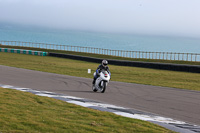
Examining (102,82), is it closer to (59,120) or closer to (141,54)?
(59,120)

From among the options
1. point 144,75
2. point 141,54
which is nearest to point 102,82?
point 144,75

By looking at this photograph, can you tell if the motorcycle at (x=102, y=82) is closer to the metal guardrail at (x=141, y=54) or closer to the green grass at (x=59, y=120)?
the green grass at (x=59, y=120)

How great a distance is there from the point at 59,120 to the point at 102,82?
671cm

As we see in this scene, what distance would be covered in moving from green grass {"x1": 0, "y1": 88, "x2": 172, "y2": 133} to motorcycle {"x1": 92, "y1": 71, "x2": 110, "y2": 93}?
3928 mm

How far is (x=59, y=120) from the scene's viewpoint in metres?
7.42

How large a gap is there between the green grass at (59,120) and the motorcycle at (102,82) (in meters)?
3.93

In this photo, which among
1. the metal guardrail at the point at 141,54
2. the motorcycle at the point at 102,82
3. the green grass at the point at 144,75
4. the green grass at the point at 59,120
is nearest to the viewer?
the green grass at the point at 59,120

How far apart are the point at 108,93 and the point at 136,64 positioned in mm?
23519

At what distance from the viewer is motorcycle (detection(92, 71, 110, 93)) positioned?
43.9ft

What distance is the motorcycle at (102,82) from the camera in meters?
13.4

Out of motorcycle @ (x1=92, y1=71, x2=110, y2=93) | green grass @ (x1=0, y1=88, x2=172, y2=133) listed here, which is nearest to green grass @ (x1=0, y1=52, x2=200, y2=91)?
motorcycle @ (x1=92, y1=71, x2=110, y2=93)

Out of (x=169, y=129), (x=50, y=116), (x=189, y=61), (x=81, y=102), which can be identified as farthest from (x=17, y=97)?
(x=189, y=61)

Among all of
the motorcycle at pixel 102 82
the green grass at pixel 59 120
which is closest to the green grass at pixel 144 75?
the motorcycle at pixel 102 82

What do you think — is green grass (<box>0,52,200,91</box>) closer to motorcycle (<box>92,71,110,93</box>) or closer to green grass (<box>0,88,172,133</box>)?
motorcycle (<box>92,71,110,93</box>)
